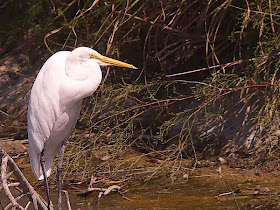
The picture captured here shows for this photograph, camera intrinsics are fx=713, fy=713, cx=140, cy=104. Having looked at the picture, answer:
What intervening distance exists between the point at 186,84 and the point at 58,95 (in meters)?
2.62

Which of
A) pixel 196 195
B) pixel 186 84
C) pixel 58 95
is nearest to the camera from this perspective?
pixel 58 95

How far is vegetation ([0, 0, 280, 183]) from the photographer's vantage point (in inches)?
213

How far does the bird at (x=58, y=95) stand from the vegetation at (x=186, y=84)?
1.06 m

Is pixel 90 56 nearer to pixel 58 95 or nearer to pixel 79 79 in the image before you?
pixel 79 79

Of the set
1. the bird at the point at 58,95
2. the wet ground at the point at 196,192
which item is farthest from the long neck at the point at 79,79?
the wet ground at the point at 196,192

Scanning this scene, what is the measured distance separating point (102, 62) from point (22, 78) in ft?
14.1

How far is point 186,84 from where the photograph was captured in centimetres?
660

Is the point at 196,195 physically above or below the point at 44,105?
below

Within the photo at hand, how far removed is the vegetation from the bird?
→ 106 cm

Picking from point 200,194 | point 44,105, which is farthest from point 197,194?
point 44,105

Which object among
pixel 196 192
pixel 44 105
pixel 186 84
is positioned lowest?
pixel 196 192

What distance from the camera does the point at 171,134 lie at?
627cm

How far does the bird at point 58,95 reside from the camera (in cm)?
397

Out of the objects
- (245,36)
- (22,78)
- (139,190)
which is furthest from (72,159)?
(22,78)
